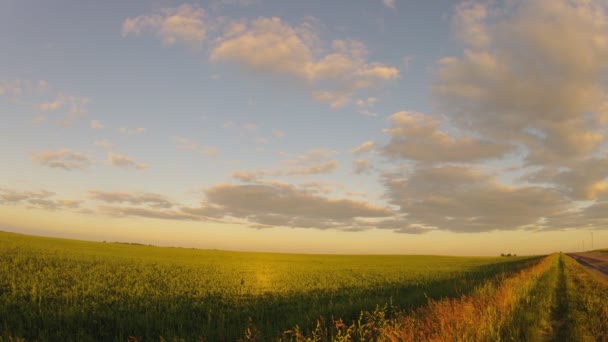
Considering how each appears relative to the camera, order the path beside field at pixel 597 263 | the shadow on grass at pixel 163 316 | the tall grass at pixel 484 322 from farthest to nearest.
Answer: the path beside field at pixel 597 263 < the shadow on grass at pixel 163 316 < the tall grass at pixel 484 322

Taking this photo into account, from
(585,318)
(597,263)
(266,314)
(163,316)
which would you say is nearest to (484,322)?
(585,318)

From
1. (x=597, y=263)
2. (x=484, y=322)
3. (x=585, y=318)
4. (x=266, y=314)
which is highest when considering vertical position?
(x=484, y=322)

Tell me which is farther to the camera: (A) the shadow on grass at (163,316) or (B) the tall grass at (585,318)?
(B) the tall grass at (585,318)

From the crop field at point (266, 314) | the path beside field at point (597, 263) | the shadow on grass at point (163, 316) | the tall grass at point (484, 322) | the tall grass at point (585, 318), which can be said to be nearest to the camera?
the tall grass at point (484, 322)

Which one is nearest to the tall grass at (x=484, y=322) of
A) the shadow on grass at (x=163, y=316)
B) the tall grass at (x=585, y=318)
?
the tall grass at (x=585, y=318)

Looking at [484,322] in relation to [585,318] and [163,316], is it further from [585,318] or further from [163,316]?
[163,316]

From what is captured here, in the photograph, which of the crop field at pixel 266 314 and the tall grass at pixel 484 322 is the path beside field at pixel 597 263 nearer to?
the tall grass at pixel 484 322

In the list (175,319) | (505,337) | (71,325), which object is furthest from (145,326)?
(505,337)

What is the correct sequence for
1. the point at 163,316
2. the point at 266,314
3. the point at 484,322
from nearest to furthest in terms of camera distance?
1. the point at 484,322
2. the point at 163,316
3. the point at 266,314

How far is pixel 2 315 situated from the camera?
11703 millimetres

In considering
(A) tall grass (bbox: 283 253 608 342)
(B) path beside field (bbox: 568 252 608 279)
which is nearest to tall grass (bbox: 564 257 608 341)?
(A) tall grass (bbox: 283 253 608 342)

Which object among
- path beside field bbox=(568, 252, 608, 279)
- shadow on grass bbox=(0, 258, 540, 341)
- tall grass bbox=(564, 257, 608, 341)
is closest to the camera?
shadow on grass bbox=(0, 258, 540, 341)

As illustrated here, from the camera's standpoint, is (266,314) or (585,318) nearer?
(585,318)

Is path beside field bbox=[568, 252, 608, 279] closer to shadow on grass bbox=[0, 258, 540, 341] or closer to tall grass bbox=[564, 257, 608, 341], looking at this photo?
tall grass bbox=[564, 257, 608, 341]
